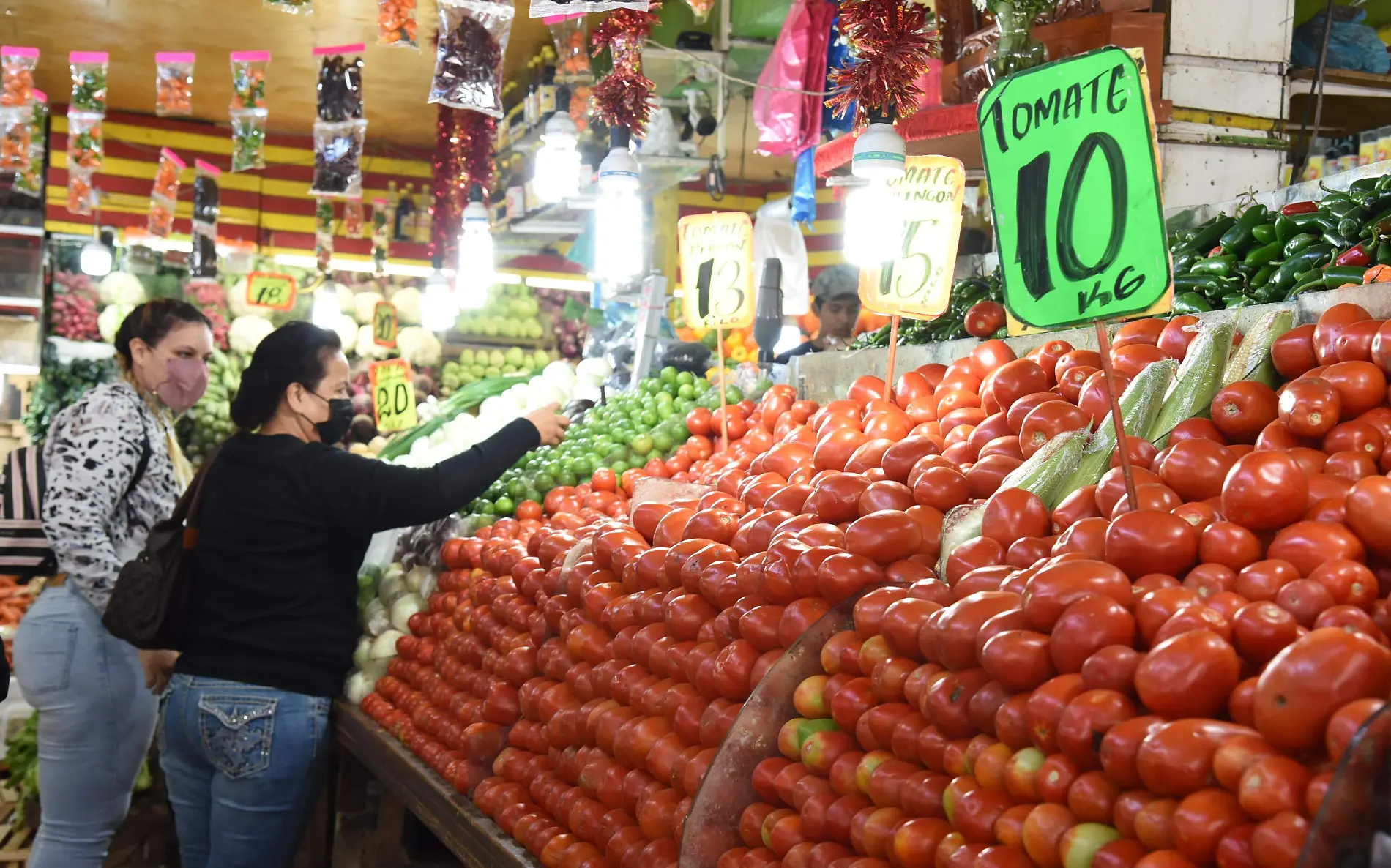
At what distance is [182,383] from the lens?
12.2 feet

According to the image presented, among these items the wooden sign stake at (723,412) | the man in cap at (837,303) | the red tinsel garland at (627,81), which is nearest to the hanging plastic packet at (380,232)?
the man in cap at (837,303)

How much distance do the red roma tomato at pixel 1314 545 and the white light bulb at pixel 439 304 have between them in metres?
8.19

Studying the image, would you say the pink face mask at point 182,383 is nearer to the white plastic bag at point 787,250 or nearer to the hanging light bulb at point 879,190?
the hanging light bulb at point 879,190

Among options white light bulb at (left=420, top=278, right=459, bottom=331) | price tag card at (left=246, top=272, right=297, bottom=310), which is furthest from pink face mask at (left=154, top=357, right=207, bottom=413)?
price tag card at (left=246, top=272, right=297, bottom=310)

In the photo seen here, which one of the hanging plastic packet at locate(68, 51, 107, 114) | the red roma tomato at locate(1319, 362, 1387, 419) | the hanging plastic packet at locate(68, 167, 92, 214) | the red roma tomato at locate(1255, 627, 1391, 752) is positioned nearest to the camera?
the red roma tomato at locate(1255, 627, 1391, 752)

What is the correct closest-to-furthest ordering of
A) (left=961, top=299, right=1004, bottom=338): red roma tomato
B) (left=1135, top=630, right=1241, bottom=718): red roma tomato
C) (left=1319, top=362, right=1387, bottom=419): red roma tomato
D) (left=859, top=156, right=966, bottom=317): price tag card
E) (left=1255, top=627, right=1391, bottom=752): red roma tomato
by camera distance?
(left=1255, top=627, right=1391, bottom=752): red roma tomato → (left=1135, top=630, right=1241, bottom=718): red roma tomato → (left=1319, top=362, right=1387, bottom=419): red roma tomato → (left=859, top=156, right=966, bottom=317): price tag card → (left=961, top=299, right=1004, bottom=338): red roma tomato

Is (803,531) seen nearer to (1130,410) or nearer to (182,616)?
(1130,410)

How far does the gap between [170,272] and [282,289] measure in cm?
124

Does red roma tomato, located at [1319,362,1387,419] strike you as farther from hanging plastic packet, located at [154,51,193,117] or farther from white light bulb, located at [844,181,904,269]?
hanging plastic packet, located at [154,51,193,117]

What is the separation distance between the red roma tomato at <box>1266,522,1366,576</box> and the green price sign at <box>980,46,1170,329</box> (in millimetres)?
419

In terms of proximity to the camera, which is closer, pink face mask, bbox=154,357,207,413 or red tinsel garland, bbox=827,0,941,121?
red tinsel garland, bbox=827,0,941,121

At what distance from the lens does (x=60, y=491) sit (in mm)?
3377

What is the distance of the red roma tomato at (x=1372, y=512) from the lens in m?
1.44

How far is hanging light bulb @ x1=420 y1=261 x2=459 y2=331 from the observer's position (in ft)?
29.9
